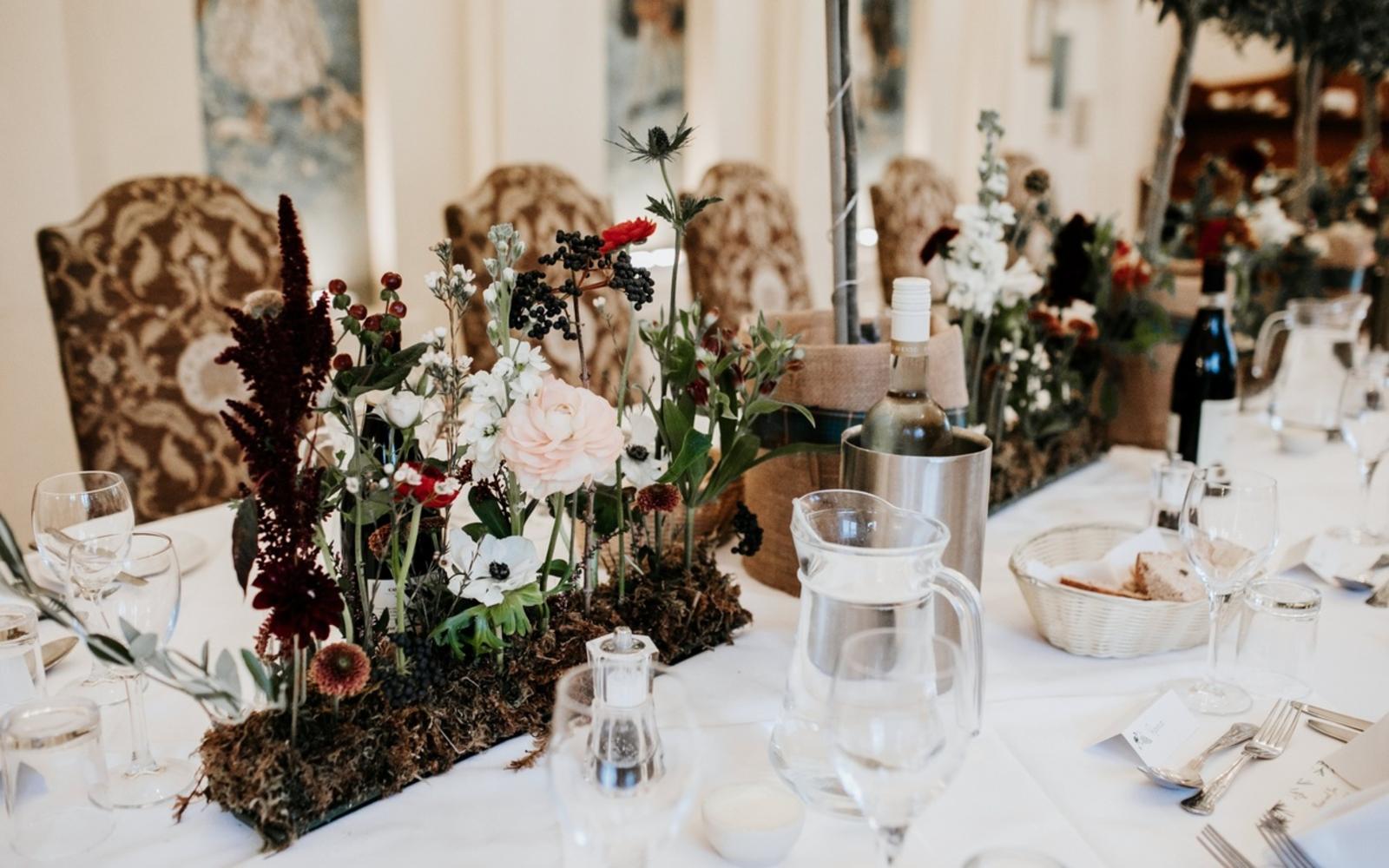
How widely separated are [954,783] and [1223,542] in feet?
1.22

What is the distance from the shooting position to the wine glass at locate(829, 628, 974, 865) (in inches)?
23.9

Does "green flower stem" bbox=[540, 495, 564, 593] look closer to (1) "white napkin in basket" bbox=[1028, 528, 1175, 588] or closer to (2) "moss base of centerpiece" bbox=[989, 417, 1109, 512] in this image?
(1) "white napkin in basket" bbox=[1028, 528, 1175, 588]

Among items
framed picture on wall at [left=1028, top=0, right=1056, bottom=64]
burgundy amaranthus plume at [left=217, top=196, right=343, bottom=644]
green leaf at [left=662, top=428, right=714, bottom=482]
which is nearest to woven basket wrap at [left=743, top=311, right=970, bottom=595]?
green leaf at [left=662, top=428, right=714, bottom=482]

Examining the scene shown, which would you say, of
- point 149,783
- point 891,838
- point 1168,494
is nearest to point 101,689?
point 149,783

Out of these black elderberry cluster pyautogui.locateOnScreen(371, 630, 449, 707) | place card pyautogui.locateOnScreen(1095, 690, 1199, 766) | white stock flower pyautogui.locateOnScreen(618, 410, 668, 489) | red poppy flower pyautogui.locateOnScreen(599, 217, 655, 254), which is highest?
red poppy flower pyautogui.locateOnScreen(599, 217, 655, 254)

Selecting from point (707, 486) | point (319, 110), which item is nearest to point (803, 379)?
point (707, 486)

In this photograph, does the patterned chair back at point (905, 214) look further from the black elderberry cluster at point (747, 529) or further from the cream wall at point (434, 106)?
the black elderberry cluster at point (747, 529)

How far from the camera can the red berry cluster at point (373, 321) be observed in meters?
0.77

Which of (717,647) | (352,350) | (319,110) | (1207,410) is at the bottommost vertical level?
(717,647)

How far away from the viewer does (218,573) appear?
1.24 meters

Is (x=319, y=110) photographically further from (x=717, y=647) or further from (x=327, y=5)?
(x=717, y=647)

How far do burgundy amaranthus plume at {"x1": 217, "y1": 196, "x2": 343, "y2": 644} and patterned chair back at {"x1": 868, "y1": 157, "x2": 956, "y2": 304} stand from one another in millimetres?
2425

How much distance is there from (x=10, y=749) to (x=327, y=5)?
2563 millimetres

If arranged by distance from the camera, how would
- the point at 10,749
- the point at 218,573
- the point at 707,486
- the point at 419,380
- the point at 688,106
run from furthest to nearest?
the point at 688,106 → the point at 218,573 → the point at 707,486 → the point at 419,380 → the point at 10,749
